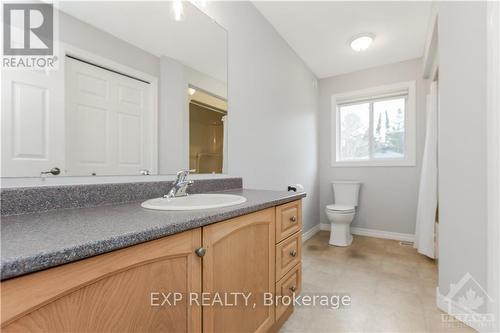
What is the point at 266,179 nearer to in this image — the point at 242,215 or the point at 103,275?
the point at 242,215

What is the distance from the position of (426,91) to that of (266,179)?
2.41 metres

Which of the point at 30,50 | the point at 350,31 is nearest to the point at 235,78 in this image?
the point at 30,50

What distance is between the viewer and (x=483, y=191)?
1.38 metres

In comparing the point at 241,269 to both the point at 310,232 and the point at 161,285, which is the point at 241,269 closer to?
the point at 161,285

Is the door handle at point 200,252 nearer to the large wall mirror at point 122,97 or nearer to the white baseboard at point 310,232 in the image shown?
the large wall mirror at point 122,97

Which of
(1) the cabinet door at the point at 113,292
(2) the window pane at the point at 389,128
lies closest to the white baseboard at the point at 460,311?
(1) the cabinet door at the point at 113,292

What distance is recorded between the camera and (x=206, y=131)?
5.32ft

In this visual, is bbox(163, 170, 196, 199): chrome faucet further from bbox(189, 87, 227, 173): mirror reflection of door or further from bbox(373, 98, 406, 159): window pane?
bbox(373, 98, 406, 159): window pane

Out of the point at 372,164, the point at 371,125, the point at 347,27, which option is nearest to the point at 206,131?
the point at 347,27

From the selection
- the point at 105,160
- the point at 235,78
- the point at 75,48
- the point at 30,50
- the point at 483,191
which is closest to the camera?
the point at 30,50

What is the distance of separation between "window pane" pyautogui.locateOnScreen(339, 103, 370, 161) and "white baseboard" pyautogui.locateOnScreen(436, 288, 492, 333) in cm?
211

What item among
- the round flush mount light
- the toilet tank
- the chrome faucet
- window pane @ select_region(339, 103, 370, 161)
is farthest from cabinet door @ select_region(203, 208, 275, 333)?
window pane @ select_region(339, 103, 370, 161)

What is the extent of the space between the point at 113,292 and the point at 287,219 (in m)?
0.95

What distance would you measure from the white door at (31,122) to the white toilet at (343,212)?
8.90 ft
